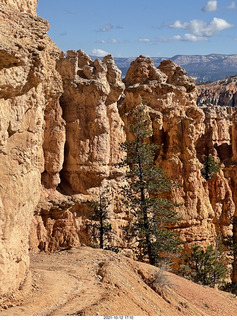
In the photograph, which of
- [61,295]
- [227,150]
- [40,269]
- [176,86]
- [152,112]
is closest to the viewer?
[61,295]

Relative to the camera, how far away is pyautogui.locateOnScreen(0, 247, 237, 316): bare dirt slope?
9.02 metres

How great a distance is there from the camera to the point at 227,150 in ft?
161

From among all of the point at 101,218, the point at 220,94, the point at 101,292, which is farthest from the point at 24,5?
the point at 220,94

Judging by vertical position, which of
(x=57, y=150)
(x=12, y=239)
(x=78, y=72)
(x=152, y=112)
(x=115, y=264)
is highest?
Result: (x=78, y=72)

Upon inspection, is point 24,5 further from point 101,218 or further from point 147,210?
point 147,210

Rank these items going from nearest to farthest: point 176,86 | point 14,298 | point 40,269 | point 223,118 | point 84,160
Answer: point 14,298 < point 40,269 < point 84,160 < point 176,86 < point 223,118

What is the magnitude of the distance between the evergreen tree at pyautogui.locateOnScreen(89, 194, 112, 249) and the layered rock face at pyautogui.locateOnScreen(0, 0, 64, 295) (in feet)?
35.1

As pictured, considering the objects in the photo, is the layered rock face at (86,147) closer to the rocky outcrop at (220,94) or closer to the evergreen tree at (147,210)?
the evergreen tree at (147,210)

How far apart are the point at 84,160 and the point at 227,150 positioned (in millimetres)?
30016

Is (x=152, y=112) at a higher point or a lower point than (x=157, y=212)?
higher

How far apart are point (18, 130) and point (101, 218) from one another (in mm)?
11991

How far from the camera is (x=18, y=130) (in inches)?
371

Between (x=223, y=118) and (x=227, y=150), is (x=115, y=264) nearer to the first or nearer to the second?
(x=227, y=150)

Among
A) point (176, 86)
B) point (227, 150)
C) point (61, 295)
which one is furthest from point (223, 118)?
point (61, 295)
